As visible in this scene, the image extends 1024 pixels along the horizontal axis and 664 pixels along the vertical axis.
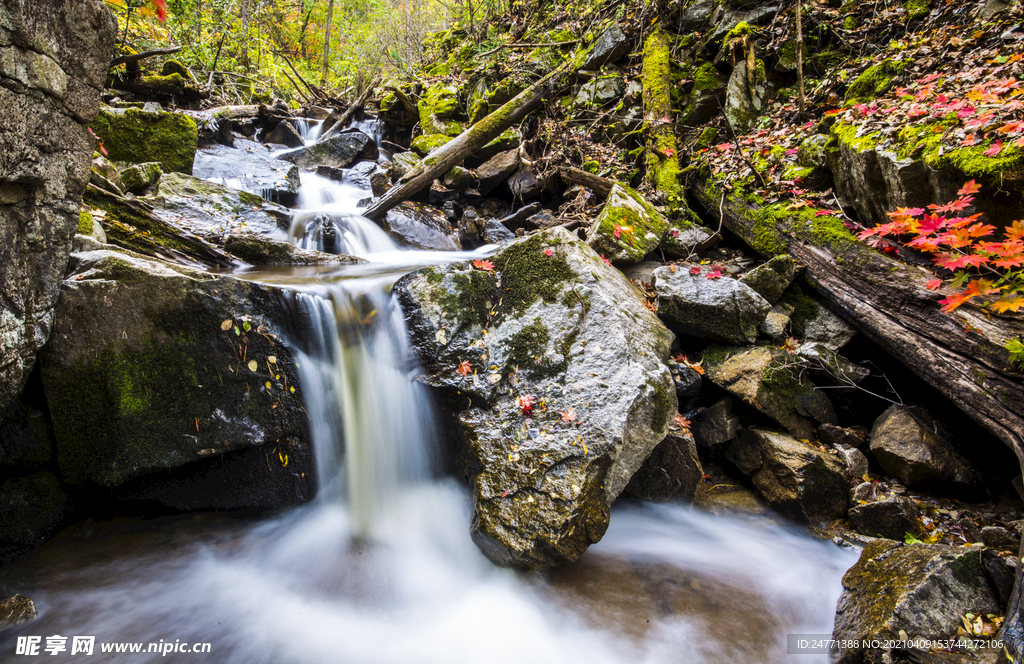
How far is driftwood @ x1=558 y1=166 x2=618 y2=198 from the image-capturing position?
6.57 m

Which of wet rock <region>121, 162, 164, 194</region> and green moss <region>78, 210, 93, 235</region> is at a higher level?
wet rock <region>121, 162, 164, 194</region>

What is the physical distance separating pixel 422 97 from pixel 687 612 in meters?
13.0

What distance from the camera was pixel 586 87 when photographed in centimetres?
849

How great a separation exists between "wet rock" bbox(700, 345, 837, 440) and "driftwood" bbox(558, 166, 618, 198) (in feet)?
11.4

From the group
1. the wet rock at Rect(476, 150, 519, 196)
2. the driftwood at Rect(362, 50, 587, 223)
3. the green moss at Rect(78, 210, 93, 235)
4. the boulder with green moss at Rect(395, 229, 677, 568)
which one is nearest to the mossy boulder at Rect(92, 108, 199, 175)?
the driftwood at Rect(362, 50, 587, 223)

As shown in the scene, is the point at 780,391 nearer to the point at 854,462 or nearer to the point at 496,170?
the point at 854,462

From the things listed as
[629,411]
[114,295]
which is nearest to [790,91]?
[629,411]

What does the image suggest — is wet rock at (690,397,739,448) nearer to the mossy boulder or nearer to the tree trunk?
the mossy boulder

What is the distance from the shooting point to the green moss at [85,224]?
12.7 ft

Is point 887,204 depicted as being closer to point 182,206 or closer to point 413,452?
point 413,452

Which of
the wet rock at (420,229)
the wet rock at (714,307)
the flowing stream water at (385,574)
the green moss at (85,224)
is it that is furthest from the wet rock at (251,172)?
the wet rock at (714,307)

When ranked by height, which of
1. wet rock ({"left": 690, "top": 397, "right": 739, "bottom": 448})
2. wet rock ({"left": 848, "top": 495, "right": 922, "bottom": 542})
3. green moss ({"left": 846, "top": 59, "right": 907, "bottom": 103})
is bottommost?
wet rock ({"left": 848, "top": 495, "right": 922, "bottom": 542})

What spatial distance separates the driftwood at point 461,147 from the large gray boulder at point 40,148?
5.01 m

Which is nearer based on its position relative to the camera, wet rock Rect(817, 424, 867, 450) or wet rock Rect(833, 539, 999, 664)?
wet rock Rect(833, 539, 999, 664)
